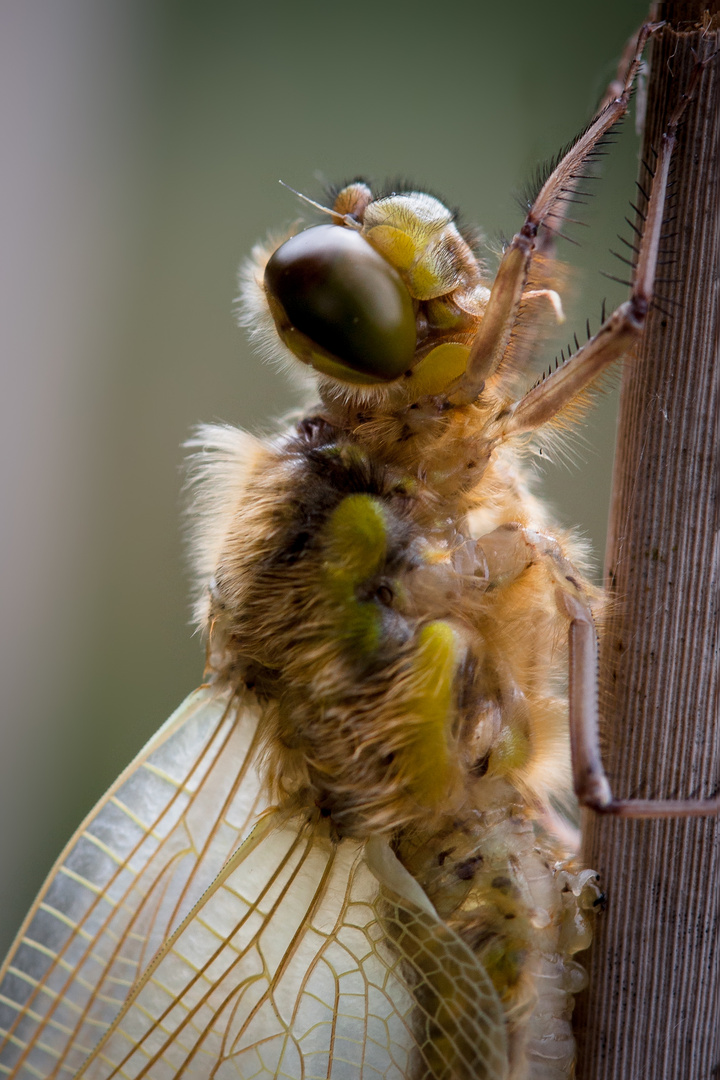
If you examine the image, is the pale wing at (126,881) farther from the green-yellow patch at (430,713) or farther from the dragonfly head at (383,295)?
the dragonfly head at (383,295)

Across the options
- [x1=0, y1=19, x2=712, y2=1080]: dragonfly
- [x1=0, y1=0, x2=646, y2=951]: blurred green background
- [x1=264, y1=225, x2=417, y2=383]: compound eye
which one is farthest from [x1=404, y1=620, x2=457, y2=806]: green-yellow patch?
[x1=0, y1=0, x2=646, y2=951]: blurred green background

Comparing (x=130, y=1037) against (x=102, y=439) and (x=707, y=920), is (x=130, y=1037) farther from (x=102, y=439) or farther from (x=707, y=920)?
(x=102, y=439)

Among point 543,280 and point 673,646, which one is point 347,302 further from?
point 673,646

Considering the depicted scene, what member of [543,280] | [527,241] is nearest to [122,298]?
[543,280]

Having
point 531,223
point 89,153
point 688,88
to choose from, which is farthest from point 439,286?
point 89,153

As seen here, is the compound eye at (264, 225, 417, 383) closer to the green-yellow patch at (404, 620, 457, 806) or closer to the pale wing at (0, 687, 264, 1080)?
the green-yellow patch at (404, 620, 457, 806)

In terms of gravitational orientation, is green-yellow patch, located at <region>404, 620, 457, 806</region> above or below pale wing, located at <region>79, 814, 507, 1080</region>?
above

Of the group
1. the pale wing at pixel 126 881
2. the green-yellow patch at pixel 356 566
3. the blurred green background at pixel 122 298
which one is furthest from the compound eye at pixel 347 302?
the blurred green background at pixel 122 298

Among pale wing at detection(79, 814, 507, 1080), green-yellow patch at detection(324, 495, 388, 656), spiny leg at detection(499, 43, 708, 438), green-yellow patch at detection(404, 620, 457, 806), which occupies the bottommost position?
pale wing at detection(79, 814, 507, 1080)
